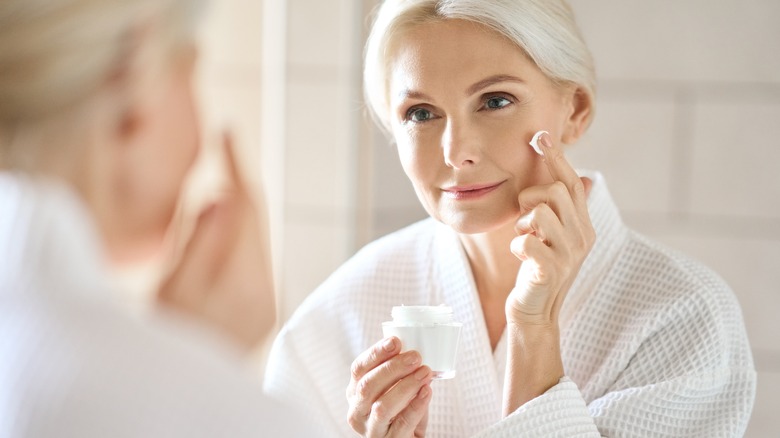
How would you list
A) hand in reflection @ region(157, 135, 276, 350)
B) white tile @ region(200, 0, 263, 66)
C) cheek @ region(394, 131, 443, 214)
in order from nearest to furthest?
hand in reflection @ region(157, 135, 276, 350)
cheek @ region(394, 131, 443, 214)
white tile @ region(200, 0, 263, 66)

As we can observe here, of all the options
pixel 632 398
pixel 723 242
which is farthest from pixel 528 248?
pixel 723 242

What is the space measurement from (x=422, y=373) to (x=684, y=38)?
3.86 feet

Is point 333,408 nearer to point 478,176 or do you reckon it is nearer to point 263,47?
point 478,176

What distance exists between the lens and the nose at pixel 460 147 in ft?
4.73

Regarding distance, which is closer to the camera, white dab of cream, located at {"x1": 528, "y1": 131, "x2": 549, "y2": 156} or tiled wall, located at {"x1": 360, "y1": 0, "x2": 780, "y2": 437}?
white dab of cream, located at {"x1": 528, "y1": 131, "x2": 549, "y2": 156}

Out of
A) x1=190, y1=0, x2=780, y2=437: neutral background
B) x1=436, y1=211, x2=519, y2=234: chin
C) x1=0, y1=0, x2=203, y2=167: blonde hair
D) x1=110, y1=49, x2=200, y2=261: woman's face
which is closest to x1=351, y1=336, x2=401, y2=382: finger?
x1=436, y1=211, x2=519, y2=234: chin

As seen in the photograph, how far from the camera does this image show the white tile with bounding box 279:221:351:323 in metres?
2.50

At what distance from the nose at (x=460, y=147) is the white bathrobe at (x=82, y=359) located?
780mm

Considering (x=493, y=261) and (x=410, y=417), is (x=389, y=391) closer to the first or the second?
(x=410, y=417)

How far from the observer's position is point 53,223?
69 centimetres

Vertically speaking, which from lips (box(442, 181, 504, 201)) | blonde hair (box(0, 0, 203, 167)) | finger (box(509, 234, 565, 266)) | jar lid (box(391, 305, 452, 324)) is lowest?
jar lid (box(391, 305, 452, 324))

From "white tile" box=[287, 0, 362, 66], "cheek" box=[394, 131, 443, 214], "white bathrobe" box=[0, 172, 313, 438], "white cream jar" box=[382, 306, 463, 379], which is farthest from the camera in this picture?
"white tile" box=[287, 0, 362, 66]

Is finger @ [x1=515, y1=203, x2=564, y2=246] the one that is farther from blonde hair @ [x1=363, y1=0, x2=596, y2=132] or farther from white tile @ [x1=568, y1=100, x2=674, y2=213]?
white tile @ [x1=568, y1=100, x2=674, y2=213]

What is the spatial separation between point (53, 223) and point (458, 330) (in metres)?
0.72
